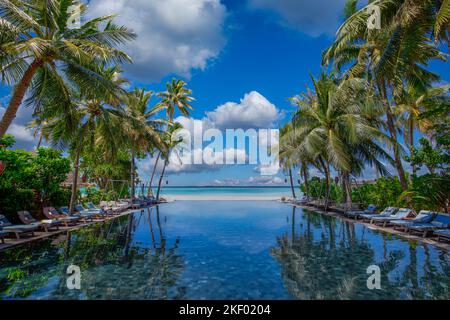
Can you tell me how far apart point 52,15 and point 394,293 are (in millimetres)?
11708

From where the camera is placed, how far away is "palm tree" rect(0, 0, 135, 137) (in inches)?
320

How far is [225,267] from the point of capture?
7.16m

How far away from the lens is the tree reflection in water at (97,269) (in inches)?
211

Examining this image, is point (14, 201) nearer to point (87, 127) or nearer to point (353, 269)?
point (87, 127)

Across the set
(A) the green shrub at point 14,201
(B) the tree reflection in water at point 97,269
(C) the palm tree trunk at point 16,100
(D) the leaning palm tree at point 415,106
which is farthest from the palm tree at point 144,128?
→ (D) the leaning palm tree at point 415,106

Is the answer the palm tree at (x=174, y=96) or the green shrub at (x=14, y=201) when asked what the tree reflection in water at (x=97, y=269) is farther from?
the palm tree at (x=174, y=96)

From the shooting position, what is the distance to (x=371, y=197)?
17.8 metres

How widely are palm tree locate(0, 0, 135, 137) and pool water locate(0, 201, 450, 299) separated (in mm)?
4297

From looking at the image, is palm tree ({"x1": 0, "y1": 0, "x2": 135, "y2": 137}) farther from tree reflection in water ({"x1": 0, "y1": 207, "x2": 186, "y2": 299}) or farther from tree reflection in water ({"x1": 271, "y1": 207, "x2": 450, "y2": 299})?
tree reflection in water ({"x1": 271, "y1": 207, "x2": 450, "y2": 299})

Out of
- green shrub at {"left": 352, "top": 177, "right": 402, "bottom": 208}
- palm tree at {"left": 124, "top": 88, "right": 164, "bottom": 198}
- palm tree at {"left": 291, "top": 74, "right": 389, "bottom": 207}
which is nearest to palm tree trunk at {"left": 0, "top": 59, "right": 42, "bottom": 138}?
palm tree at {"left": 124, "top": 88, "right": 164, "bottom": 198}

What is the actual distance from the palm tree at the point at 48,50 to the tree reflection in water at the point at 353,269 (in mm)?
7843
